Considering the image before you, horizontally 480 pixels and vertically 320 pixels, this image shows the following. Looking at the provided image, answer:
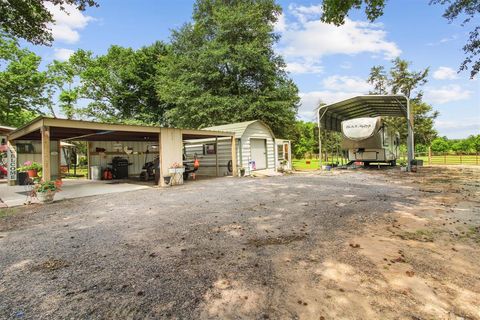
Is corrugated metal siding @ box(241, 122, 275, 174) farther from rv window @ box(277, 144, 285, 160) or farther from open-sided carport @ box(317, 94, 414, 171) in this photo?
open-sided carport @ box(317, 94, 414, 171)

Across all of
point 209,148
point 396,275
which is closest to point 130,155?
point 209,148

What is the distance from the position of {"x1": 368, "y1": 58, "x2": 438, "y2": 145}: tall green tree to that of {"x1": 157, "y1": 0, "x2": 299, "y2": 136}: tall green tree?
1054cm

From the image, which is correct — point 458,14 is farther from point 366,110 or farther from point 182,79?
point 182,79

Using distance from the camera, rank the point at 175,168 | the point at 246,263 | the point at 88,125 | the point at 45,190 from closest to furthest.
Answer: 1. the point at 246,263
2. the point at 45,190
3. the point at 88,125
4. the point at 175,168

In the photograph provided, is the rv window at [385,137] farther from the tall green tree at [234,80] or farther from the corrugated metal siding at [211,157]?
the corrugated metal siding at [211,157]

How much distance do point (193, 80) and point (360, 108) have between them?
42.9 feet

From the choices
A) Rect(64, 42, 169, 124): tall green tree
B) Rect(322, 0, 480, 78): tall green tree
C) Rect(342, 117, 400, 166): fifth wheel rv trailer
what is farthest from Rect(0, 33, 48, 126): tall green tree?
Rect(342, 117, 400, 166): fifth wheel rv trailer

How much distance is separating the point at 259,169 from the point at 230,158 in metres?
2.02

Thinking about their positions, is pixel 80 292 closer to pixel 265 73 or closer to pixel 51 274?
pixel 51 274

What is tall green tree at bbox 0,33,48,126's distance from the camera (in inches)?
898

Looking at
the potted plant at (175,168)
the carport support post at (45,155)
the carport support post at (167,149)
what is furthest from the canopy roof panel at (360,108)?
the carport support post at (45,155)

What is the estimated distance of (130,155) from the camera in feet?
50.5

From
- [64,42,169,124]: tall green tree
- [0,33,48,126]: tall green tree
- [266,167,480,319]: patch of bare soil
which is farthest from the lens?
[64,42,169,124]: tall green tree

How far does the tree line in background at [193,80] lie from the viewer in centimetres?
1986
